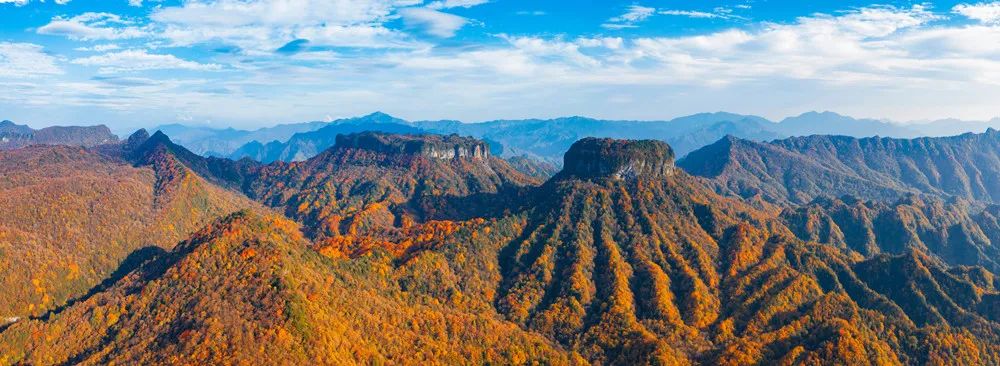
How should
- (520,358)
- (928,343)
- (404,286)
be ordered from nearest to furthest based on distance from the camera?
(520,358) < (928,343) < (404,286)

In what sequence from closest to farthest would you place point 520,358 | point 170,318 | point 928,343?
point 170,318
point 520,358
point 928,343

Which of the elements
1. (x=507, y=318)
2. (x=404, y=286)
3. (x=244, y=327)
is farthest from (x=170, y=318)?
(x=507, y=318)

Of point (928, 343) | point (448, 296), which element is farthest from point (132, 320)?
point (928, 343)

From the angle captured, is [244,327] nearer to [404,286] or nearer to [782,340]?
[404,286]

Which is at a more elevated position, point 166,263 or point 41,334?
point 166,263

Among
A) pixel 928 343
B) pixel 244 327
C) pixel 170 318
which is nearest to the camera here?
pixel 244 327

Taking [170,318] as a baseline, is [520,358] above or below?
below

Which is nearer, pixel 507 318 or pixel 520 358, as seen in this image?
pixel 520 358

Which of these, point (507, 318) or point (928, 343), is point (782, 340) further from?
point (507, 318)

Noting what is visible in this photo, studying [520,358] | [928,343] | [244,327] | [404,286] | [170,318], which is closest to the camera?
[244,327]
